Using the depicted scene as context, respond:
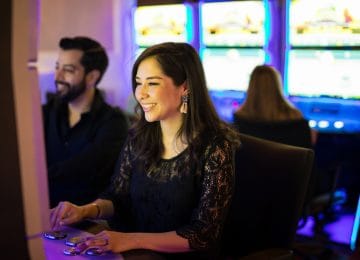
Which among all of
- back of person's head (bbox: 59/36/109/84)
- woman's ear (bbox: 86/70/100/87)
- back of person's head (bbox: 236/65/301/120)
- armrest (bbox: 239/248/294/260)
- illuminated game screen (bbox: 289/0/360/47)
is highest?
illuminated game screen (bbox: 289/0/360/47)

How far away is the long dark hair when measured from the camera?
5.13 feet

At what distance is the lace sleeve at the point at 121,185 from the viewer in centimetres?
170

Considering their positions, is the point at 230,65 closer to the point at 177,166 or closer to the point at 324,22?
the point at 324,22

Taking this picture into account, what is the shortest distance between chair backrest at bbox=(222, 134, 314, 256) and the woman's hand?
1.57 ft

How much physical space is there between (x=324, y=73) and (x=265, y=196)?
1.60m

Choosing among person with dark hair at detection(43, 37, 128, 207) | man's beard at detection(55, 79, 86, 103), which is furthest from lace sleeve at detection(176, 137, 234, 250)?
man's beard at detection(55, 79, 86, 103)

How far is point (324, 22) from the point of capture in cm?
288

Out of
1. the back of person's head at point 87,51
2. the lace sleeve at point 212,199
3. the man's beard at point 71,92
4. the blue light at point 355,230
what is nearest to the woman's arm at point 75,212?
the lace sleeve at point 212,199

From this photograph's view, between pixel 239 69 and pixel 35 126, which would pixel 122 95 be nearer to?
pixel 239 69

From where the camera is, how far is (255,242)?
161 centimetres

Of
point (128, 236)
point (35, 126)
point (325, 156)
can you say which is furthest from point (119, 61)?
point (35, 126)

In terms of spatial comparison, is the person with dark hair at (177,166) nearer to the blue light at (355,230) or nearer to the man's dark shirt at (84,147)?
the man's dark shirt at (84,147)

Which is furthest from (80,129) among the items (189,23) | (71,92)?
(189,23)

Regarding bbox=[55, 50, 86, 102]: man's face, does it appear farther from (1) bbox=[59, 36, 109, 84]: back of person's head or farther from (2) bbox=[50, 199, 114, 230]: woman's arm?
(2) bbox=[50, 199, 114, 230]: woman's arm
